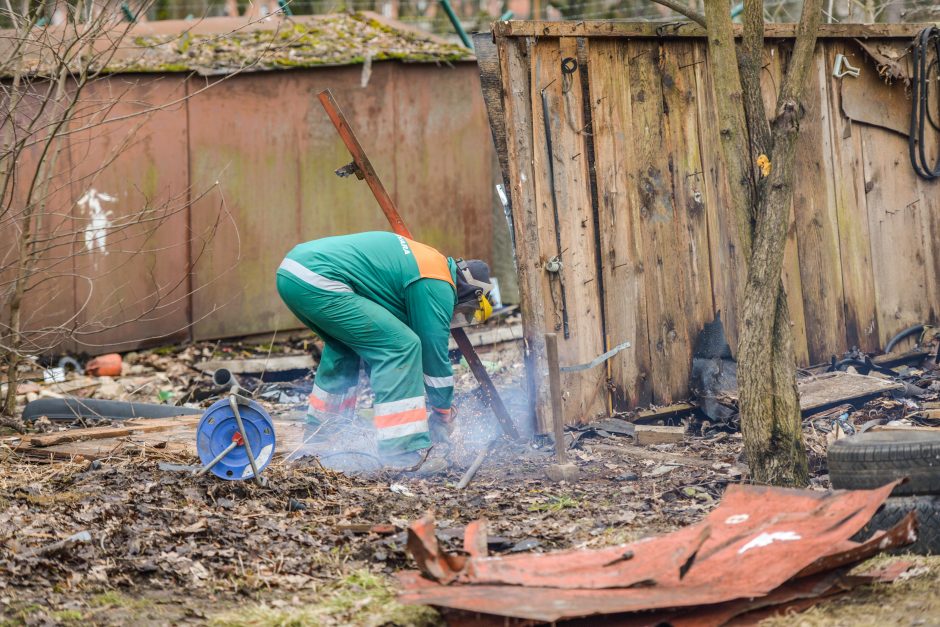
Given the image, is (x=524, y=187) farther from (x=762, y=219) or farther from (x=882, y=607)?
(x=882, y=607)

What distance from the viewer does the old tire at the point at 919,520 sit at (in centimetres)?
425

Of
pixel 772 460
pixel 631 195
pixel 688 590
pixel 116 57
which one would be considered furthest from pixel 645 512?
pixel 116 57

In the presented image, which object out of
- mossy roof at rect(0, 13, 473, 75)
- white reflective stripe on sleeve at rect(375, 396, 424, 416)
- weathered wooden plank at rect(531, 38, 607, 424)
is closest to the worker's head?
weathered wooden plank at rect(531, 38, 607, 424)

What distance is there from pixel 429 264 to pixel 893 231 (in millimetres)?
3996

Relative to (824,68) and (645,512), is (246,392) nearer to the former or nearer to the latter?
(645,512)

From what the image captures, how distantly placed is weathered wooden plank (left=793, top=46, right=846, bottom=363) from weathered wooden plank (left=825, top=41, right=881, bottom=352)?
0.20 ft

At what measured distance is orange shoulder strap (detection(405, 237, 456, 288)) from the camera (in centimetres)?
654

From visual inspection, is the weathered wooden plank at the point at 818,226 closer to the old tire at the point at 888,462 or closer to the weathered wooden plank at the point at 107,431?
Answer: the old tire at the point at 888,462

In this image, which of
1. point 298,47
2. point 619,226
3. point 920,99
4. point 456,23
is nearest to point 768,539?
point 619,226

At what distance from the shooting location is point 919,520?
429cm

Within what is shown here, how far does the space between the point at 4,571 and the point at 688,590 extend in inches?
109

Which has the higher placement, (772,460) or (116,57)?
(116,57)

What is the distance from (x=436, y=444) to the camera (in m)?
6.80

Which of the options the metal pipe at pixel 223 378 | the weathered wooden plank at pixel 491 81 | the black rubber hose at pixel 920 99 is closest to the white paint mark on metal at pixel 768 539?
the weathered wooden plank at pixel 491 81
